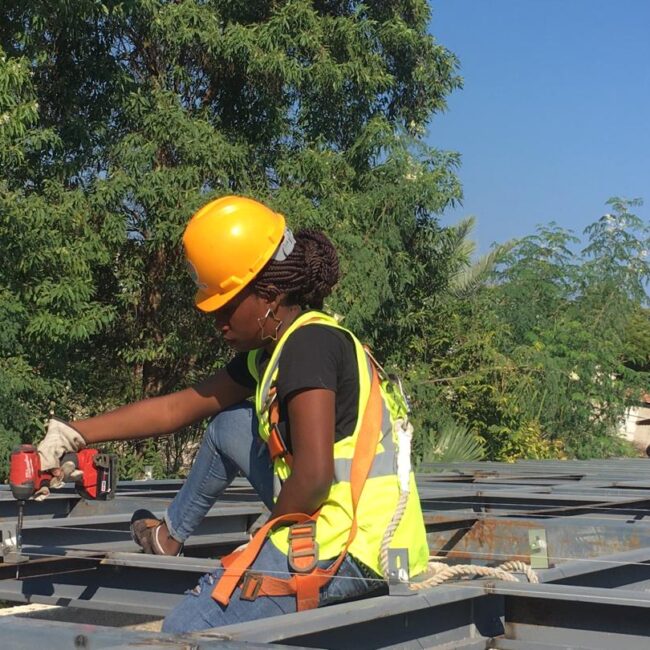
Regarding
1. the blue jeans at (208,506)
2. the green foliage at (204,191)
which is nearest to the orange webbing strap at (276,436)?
the blue jeans at (208,506)

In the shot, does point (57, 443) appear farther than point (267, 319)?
Yes

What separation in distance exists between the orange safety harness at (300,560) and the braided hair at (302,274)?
1.46 feet

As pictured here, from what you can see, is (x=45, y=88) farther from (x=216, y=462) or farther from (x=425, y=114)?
(x=216, y=462)

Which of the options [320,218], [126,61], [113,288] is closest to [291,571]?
[320,218]

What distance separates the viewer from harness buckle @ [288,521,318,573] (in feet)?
9.36

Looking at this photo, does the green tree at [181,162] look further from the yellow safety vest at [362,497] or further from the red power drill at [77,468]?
the yellow safety vest at [362,497]

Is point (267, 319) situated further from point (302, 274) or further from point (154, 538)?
point (154, 538)

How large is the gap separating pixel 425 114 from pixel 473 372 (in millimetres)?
4253

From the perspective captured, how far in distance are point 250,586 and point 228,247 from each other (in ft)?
3.14

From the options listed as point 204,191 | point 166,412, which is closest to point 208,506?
point 166,412

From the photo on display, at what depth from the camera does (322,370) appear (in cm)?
289

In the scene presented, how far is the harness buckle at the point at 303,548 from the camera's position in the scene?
2854 mm

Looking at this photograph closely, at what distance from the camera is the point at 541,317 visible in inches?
819

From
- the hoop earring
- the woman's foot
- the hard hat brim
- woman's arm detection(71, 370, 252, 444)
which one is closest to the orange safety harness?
the hoop earring
